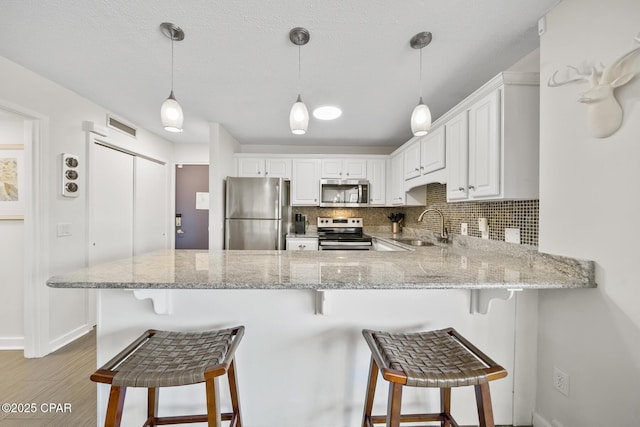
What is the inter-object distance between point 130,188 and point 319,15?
10.5 feet

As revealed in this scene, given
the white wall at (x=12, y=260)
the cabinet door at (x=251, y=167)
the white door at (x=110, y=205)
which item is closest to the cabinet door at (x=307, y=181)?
the cabinet door at (x=251, y=167)

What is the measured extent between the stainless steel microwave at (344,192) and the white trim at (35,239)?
287 centimetres

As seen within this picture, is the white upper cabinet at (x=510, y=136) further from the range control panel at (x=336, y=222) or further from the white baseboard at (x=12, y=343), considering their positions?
the white baseboard at (x=12, y=343)

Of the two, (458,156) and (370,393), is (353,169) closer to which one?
(458,156)

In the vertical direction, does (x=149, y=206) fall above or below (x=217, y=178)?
below

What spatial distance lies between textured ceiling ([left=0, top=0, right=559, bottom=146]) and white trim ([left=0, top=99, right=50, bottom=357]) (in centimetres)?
51

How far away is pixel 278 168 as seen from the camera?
3.93 m

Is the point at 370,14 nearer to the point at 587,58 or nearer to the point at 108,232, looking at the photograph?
the point at 587,58

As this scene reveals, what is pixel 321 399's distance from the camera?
4.69ft

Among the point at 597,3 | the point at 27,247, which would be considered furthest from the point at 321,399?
the point at 27,247

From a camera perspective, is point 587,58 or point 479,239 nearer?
point 587,58

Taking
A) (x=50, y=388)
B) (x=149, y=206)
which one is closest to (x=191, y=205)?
(x=149, y=206)

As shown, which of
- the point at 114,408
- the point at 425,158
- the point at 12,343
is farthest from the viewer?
the point at 425,158

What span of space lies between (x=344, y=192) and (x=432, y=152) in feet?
5.56
